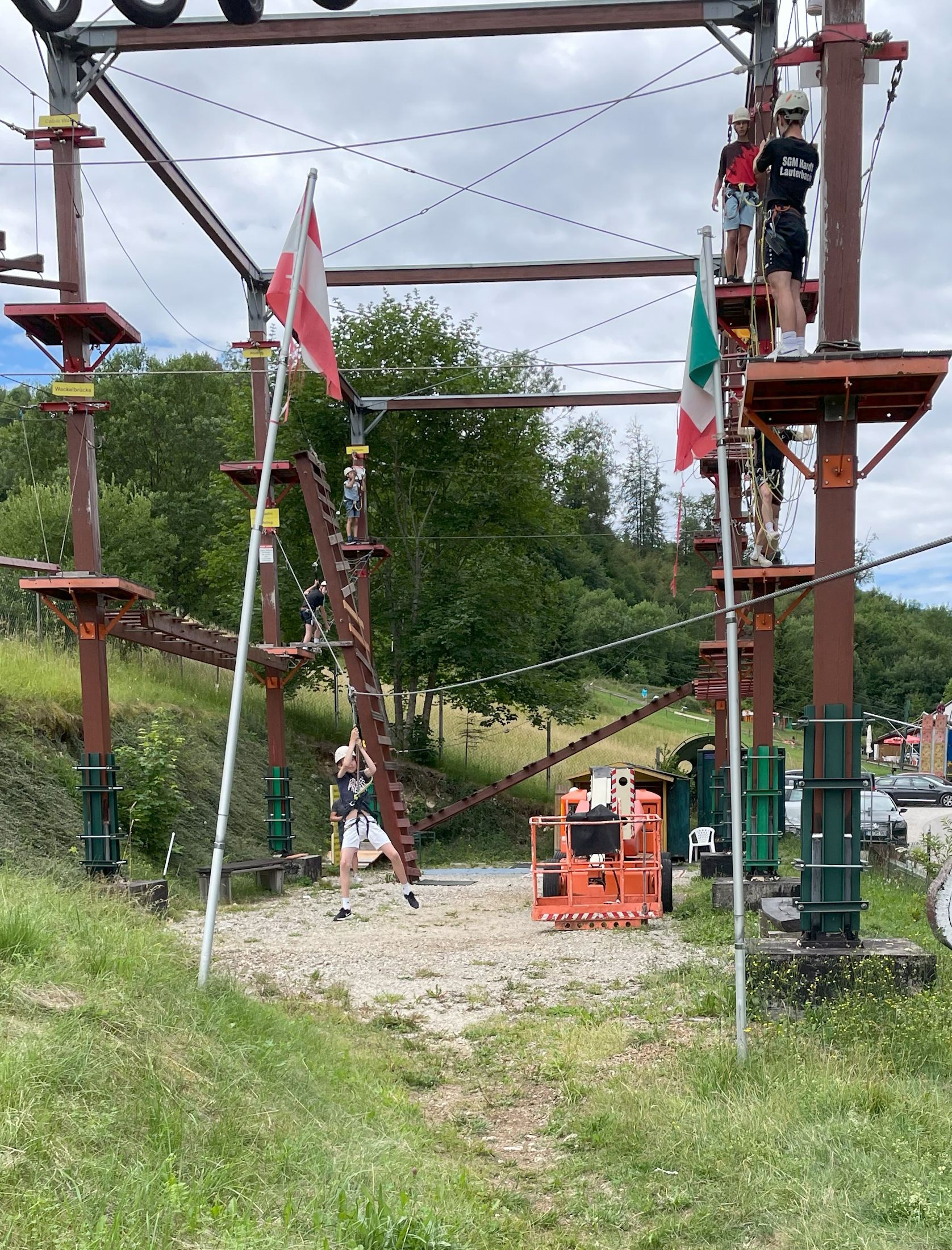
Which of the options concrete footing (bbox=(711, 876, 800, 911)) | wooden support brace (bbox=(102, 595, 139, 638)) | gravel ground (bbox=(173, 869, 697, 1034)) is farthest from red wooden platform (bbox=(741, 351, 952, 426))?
wooden support brace (bbox=(102, 595, 139, 638))

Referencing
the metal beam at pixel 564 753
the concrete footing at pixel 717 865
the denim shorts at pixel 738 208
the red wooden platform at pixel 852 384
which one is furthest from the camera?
the metal beam at pixel 564 753

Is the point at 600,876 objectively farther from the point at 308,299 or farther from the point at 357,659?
the point at 308,299

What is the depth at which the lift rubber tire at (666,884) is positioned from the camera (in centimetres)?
1509

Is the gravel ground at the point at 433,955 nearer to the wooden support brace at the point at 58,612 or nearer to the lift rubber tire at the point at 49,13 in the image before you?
the wooden support brace at the point at 58,612

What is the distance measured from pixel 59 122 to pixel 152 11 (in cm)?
703

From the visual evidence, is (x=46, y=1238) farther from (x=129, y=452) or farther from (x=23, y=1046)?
(x=129, y=452)

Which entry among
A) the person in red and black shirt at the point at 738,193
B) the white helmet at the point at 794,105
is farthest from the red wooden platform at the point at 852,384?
the person in red and black shirt at the point at 738,193

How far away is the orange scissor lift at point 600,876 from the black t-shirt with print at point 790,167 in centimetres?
756

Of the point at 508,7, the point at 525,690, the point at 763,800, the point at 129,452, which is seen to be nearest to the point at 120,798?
the point at 763,800

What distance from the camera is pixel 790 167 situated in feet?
28.9

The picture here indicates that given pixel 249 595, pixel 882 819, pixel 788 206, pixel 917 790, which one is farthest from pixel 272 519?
pixel 917 790

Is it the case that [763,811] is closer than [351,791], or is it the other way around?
[351,791]

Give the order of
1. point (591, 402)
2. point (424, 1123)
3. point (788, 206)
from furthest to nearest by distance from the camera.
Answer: point (591, 402)
point (788, 206)
point (424, 1123)

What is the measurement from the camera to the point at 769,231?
359 inches
